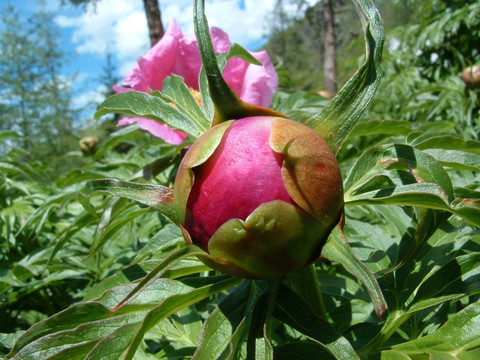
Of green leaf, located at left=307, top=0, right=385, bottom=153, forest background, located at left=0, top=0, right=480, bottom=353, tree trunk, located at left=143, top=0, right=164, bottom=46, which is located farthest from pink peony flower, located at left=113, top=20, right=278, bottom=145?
tree trunk, located at left=143, top=0, right=164, bottom=46

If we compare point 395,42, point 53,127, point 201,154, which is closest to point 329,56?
point 395,42

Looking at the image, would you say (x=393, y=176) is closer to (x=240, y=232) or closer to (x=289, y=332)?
(x=240, y=232)

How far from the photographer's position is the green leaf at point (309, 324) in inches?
16.0

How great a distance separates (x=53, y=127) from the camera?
683 inches

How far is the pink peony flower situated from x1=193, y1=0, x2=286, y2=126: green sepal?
43 cm

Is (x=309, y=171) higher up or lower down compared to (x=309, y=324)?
higher up

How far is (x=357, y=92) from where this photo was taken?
46 centimetres

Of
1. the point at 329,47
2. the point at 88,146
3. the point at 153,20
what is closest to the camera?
the point at 88,146

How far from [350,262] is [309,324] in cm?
9

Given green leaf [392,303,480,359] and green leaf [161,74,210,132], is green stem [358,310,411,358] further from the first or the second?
green leaf [161,74,210,132]

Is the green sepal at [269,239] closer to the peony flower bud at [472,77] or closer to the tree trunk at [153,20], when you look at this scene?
the peony flower bud at [472,77]

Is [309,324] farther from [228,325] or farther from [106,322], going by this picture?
[106,322]

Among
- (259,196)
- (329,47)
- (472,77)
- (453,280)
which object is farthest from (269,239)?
(329,47)

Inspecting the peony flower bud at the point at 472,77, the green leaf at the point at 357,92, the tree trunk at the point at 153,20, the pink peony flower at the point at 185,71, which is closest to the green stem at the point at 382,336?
the green leaf at the point at 357,92
